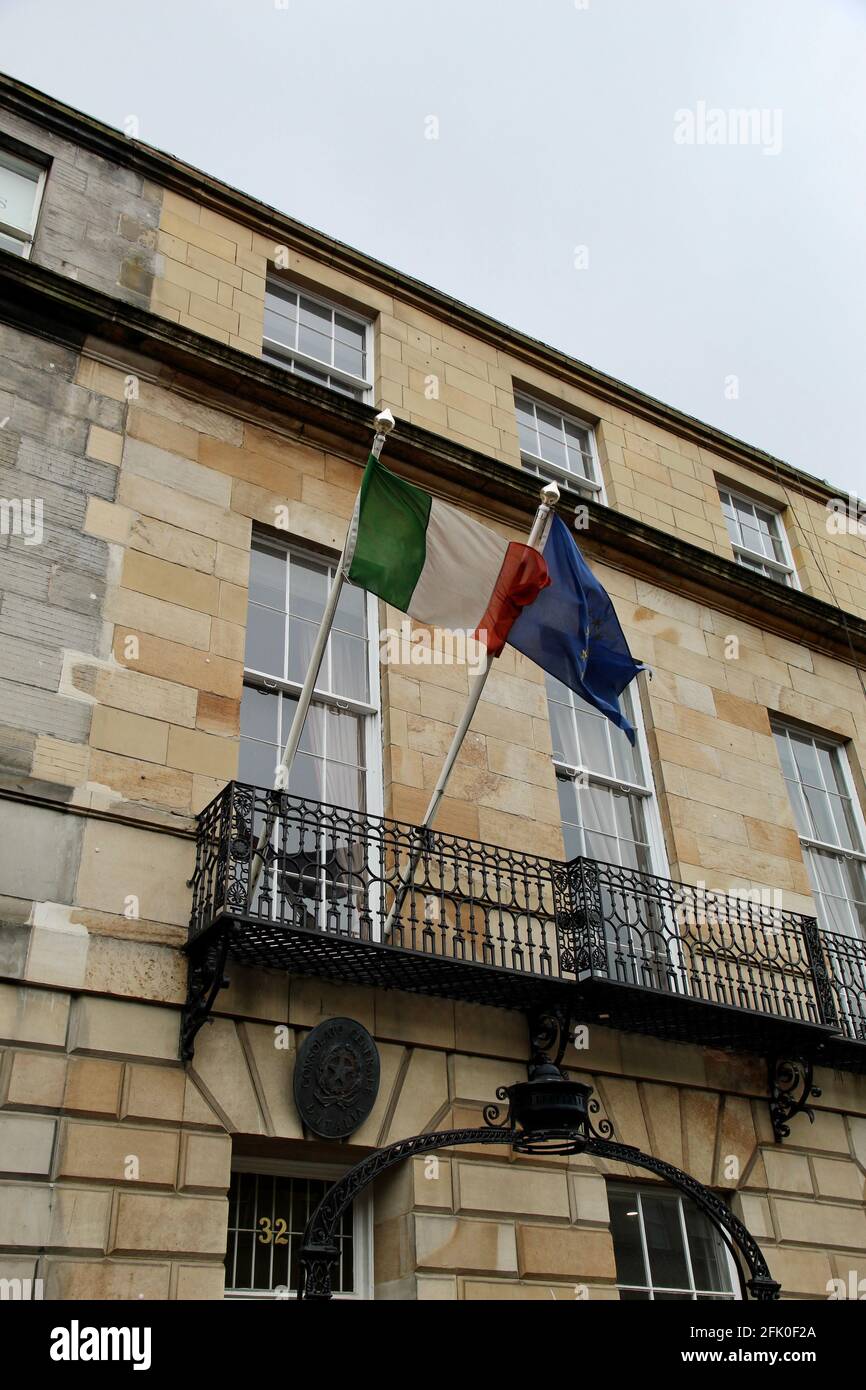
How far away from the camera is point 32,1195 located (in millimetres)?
7922

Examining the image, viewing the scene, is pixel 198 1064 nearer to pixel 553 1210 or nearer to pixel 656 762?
pixel 553 1210

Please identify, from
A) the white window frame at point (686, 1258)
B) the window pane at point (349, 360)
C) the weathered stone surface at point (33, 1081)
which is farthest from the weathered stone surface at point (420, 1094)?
the window pane at point (349, 360)

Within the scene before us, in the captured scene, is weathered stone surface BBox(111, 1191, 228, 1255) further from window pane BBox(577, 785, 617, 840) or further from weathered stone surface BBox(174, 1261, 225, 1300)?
window pane BBox(577, 785, 617, 840)

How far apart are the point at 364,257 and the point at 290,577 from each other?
211 inches

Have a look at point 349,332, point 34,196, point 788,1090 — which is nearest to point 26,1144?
point 788,1090

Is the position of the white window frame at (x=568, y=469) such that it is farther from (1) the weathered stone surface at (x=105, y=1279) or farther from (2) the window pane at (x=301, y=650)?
(1) the weathered stone surface at (x=105, y=1279)

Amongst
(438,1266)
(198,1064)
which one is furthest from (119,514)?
(438,1266)

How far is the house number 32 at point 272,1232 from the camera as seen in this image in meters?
9.23

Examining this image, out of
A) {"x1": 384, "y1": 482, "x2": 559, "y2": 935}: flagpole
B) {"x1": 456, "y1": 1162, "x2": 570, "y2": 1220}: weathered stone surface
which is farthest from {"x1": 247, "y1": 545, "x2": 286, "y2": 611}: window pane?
{"x1": 456, "y1": 1162, "x2": 570, "y2": 1220}: weathered stone surface

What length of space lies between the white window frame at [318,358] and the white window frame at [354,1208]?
29.4 ft

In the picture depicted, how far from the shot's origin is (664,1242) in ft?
35.8

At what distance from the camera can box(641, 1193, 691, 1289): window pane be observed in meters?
10.7

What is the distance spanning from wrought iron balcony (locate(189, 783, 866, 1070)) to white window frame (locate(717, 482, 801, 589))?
676cm

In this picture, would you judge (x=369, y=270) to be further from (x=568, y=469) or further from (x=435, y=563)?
(x=435, y=563)
